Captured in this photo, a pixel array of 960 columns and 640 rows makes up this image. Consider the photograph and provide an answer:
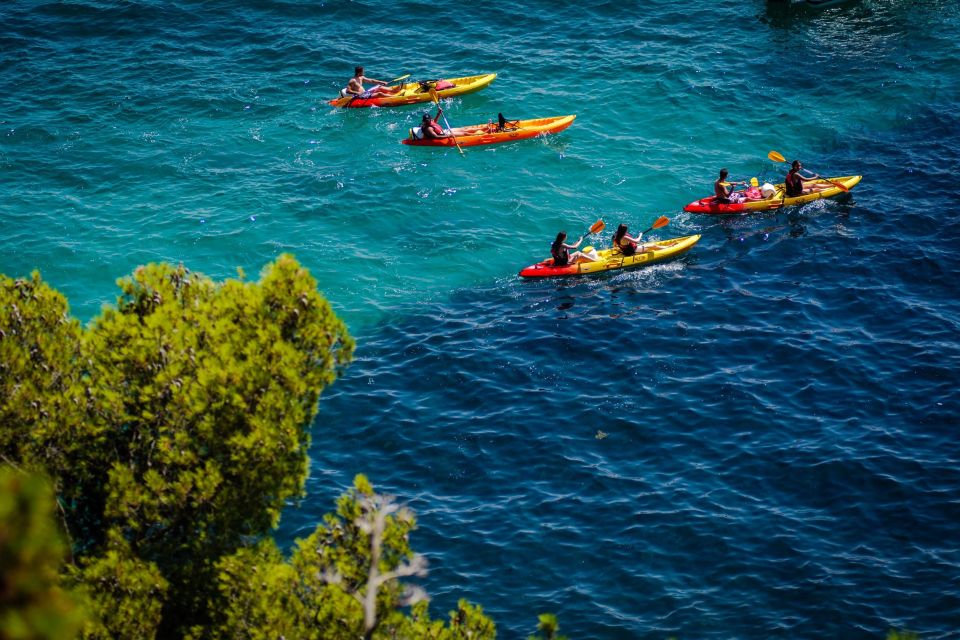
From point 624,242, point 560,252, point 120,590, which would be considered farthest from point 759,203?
point 120,590

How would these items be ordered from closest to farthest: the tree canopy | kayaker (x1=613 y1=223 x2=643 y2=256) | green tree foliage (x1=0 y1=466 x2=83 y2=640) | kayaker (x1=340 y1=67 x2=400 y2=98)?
green tree foliage (x1=0 y1=466 x2=83 y2=640)
the tree canopy
kayaker (x1=613 y1=223 x2=643 y2=256)
kayaker (x1=340 y1=67 x2=400 y2=98)

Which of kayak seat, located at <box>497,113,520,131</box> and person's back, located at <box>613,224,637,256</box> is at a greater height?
kayak seat, located at <box>497,113,520,131</box>

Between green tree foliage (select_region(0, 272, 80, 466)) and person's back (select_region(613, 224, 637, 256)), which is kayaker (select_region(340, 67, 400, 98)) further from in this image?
green tree foliage (select_region(0, 272, 80, 466))

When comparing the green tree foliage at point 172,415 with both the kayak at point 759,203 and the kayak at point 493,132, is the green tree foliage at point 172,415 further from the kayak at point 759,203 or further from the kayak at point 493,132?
the kayak at point 493,132

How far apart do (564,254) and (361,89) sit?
1524 cm

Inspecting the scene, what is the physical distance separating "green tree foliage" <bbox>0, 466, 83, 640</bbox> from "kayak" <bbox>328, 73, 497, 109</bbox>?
3780 centimetres

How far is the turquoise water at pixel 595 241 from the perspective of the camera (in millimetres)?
21281

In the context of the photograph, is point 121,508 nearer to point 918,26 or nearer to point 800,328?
point 800,328

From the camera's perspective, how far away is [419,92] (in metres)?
42.8

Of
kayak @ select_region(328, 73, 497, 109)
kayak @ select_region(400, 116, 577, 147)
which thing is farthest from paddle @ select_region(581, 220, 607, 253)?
kayak @ select_region(328, 73, 497, 109)

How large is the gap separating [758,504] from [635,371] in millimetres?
5986

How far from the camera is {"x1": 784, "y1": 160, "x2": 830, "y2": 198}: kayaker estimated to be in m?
34.6

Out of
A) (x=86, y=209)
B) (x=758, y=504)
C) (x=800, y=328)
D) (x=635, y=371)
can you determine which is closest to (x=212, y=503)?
(x=758, y=504)

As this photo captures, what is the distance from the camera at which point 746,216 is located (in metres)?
34.9
